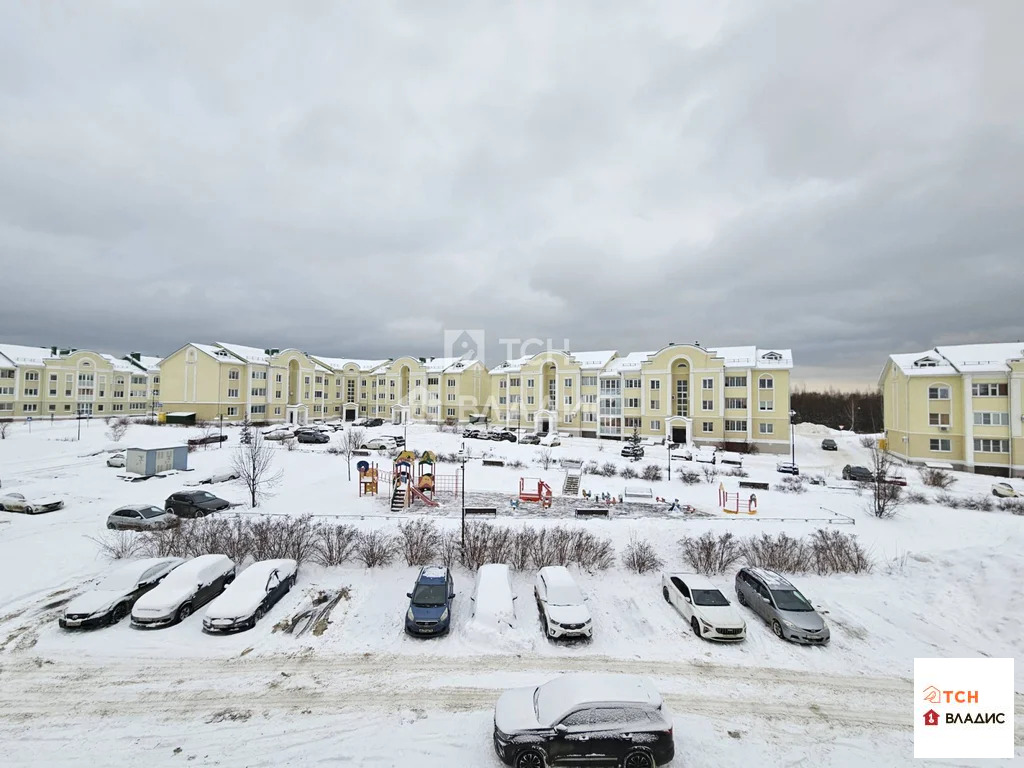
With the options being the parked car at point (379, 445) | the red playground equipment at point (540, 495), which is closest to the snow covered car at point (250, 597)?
the red playground equipment at point (540, 495)

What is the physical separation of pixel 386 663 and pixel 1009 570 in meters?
20.5

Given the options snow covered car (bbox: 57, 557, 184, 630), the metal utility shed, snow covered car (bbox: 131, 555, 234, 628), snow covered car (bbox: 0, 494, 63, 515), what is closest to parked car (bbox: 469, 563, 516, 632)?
snow covered car (bbox: 131, 555, 234, 628)

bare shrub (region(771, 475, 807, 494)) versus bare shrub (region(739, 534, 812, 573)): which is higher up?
bare shrub (region(771, 475, 807, 494))

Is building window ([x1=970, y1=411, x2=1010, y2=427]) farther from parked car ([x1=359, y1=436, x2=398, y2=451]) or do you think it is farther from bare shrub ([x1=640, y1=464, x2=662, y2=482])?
parked car ([x1=359, y1=436, x2=398, y2=451])

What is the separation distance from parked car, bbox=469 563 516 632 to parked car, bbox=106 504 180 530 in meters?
15.3

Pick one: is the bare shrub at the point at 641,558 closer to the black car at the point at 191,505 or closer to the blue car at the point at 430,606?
the blue car at the point at 430,606

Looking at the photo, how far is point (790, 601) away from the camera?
13531 mm

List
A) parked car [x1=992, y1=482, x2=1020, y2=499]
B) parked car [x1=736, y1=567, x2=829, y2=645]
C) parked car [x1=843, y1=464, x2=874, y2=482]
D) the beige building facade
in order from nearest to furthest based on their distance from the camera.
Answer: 1. parked car [x1=736, y1=567, x2=829, y2=645]
2. parked car [x1=992, y1=482, x2=1020, y2=499]
3. parked car [x1=843, y1=464, x2=874, y2=482]
4. the beige building facade

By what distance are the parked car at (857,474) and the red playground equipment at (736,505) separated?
14.9 meters

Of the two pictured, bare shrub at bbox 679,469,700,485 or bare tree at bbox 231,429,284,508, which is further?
bare shrub at bbox 679,469,700,485

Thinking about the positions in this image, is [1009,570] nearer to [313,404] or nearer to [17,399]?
[313,404]

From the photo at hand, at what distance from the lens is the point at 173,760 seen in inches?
328

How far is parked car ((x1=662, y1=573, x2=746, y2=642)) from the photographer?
1273 centimetres

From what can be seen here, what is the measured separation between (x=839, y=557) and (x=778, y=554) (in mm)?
2316
